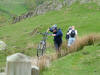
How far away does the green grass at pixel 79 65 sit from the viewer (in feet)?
32.8

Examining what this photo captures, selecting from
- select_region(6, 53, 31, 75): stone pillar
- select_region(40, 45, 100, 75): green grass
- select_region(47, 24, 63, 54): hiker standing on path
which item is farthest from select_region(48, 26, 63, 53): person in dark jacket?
select_region(6, 53, 31, 75): stone pillar

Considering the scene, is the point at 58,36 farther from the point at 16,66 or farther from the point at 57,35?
the point at 16,66

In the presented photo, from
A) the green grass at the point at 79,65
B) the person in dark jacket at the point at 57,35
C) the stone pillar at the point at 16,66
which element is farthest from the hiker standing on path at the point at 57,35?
the stone pillar at the point at 16,66

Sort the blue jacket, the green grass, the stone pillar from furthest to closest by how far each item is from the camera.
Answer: the blue jacket
the green grass
the stone pillar

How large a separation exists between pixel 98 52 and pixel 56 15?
→ 34.7m

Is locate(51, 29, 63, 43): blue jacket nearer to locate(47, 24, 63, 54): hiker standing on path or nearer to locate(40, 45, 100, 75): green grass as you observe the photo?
locate(47, 24, 63, 54): hiker standing on path

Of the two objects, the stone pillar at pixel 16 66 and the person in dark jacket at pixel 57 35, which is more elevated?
the person in dark jacket at pixel 57 35

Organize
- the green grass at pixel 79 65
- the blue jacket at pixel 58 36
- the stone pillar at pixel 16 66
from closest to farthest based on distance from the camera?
the stone pillar at pixel 16 66
the green grass at pixel 79 65
the blue jacket at pixel 58 36

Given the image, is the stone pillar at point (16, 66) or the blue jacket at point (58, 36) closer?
the stone pillar at point (16, 66)

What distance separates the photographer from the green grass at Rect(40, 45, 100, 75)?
999cm

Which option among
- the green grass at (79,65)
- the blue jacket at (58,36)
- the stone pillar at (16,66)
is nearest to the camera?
the stone pillar at (16,66)

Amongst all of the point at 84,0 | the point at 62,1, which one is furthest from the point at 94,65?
the point at 62,1

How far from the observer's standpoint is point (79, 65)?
11.3 m

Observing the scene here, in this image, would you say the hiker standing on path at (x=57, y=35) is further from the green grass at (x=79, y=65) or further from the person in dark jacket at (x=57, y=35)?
the green grass at (x=79, y=65)
